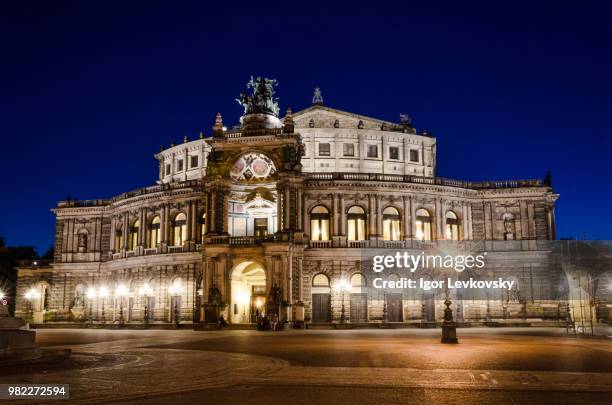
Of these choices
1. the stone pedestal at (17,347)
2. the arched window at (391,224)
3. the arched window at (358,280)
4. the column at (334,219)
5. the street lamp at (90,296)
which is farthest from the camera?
the street lamp at (90,296)

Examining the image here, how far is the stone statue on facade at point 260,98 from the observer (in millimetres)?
65188

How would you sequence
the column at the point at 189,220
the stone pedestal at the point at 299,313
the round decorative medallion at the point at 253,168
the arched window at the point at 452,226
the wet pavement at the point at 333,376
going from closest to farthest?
the wet pavement at the point at 333,376
the stone pedestal at the point at 299,313
the round decorative medallion at the point at 253,168
the column at the point at 189,220
the arched window at the point at 452,226

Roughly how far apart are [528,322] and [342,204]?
20.8 metres

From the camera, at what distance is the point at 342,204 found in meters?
63.6

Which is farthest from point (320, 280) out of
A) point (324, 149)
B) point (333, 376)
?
point (333, 376)

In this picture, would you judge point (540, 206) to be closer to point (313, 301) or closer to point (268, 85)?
point (313, 301)

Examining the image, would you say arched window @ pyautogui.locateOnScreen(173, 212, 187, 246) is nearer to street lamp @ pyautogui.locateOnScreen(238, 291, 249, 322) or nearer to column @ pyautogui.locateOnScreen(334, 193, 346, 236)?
street lamp @ pyautogui.locateOnScreen(238, 291, 249, 322)

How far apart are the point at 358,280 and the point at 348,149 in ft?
58.8

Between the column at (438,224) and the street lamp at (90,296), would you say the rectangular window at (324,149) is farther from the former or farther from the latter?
the street lamp at (90,296)

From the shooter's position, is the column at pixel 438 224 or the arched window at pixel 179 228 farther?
the arched window at pixel 179 228

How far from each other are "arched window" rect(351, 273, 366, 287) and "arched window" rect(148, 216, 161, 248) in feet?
73.0

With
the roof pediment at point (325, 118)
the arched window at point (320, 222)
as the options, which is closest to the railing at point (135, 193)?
the arched window at point (320, 222)

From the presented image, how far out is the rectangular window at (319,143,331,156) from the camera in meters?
73.7

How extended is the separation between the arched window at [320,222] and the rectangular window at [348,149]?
39.9 feet
